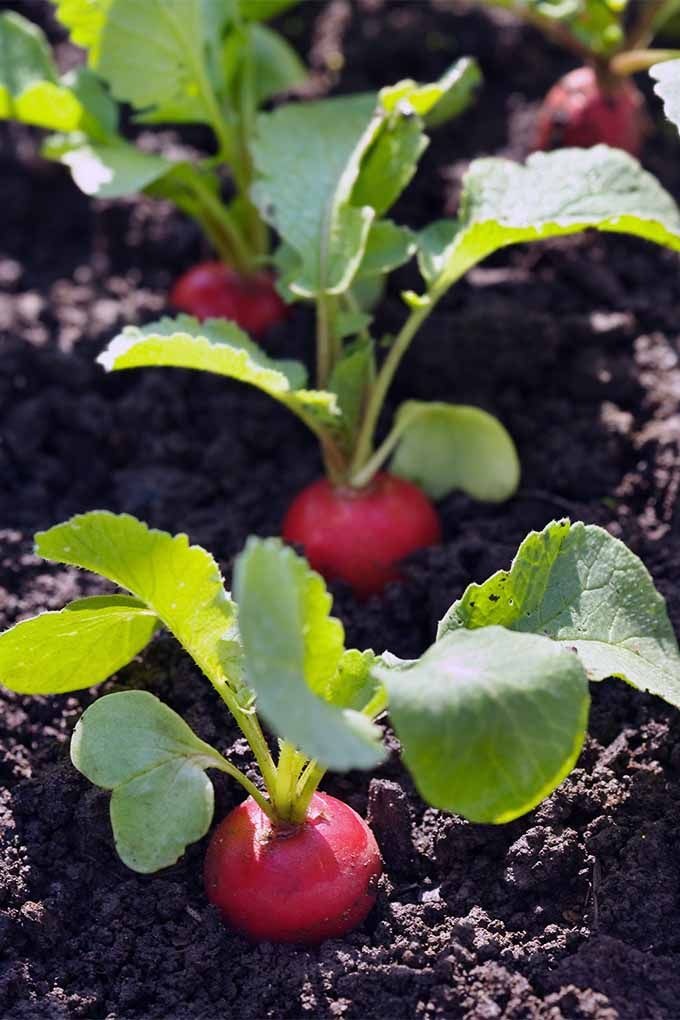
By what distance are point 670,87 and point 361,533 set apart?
788 mm

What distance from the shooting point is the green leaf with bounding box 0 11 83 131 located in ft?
8.11

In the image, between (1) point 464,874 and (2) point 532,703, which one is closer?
(2) point 532,703

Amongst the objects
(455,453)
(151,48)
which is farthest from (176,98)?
(455,453)

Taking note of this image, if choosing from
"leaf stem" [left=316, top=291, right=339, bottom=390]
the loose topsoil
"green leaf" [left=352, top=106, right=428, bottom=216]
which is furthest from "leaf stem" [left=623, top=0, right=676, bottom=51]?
"leaf stem" [left=316, top=291, right=339, bottom=390]

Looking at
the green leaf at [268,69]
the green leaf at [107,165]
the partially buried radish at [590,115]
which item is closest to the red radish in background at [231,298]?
the green leaf at [107,165]

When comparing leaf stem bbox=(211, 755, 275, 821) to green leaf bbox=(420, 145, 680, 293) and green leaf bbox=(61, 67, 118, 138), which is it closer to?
green leaf bbox=(420, 145, 680, 293)

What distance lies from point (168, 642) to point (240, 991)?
54 cm

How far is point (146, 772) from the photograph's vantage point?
1600 mm

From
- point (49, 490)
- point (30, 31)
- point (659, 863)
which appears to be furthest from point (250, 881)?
point (30, 31)

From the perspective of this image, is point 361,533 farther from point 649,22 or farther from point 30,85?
point 649,22

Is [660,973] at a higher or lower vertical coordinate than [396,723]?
lower

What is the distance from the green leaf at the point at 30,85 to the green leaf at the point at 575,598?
1357mm

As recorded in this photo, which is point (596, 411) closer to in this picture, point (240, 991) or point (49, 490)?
point (49, 490)

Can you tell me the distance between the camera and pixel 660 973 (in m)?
1.56
